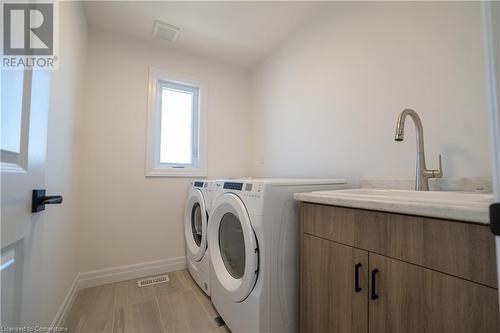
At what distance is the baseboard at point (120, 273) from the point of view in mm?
1643

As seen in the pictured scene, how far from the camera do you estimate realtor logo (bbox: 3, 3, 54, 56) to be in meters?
0.54

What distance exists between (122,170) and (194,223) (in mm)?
853

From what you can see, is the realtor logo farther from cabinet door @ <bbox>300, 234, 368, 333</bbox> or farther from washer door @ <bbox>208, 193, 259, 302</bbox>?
cabinet door @ <bbox>300, 234, 368, 333</bbox>

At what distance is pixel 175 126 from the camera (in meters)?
2.32

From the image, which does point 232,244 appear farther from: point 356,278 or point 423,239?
point 423,239

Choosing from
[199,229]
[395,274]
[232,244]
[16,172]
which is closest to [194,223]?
[199,229]

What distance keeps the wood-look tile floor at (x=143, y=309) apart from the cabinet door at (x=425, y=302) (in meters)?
1.03

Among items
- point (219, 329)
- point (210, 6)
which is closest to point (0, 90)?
point (219, 329)

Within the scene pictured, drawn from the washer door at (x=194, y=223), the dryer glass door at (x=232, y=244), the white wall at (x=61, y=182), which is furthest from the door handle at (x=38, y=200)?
the washer door at (x=194, y=223)

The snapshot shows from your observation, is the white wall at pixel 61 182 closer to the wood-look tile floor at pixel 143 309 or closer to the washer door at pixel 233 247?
the wood-look tile floor at pixel 143 309

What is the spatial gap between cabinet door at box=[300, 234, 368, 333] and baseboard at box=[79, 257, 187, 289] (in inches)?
60.4

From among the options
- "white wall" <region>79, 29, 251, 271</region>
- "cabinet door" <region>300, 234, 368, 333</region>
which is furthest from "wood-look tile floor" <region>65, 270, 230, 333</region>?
"cabinet door" <region>300, 234, 368, 333</region>

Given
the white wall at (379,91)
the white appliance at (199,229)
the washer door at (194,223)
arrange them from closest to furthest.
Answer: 1. the white wall at (379,91)
2. the white appliance at (199,229)
3. the washer door at (194,223)

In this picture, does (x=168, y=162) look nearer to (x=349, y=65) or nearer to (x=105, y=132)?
(x=105, y=132)
